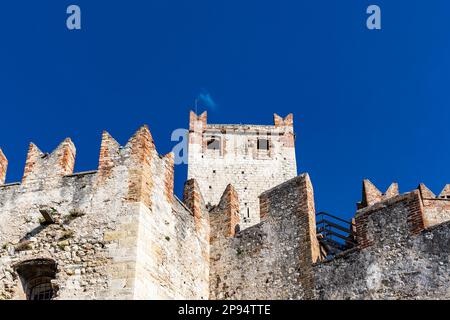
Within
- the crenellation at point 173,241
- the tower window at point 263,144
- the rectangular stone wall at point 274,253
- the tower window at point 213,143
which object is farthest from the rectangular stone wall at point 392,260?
the tower window at point 213,143

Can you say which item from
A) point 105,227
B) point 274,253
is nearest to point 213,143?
point 274,253

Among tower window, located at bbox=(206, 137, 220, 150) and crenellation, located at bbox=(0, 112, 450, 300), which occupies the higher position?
tower window, located at bbox=(206, 137, 220, 150)

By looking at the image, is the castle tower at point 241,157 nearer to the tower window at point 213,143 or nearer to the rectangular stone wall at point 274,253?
the tower window at point 213,143

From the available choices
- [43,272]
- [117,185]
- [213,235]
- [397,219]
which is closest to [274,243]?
[213,235]

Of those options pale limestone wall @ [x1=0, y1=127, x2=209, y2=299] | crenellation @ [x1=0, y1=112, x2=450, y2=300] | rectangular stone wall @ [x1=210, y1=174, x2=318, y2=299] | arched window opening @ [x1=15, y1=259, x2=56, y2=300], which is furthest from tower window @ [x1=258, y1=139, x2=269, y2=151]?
arched window opening @ [x1=15, y1=259, x2=56, y2=300]

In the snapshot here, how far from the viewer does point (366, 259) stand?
1620cm

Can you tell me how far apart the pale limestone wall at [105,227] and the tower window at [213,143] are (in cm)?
3082

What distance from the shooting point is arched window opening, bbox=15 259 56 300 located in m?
16.0

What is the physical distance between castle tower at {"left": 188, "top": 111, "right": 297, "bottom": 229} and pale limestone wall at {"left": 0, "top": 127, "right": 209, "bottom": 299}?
26.5 m

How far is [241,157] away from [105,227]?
3267 cm

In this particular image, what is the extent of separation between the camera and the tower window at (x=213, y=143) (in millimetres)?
49281

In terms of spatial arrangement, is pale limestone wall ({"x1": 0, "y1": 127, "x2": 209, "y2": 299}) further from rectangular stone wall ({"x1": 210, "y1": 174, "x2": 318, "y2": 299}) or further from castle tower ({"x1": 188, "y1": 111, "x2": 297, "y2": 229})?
castle tower ({"x1": 188, "y1": 111, "x2": 297, "y2": 229})

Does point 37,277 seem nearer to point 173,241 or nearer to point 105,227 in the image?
point 105,227
